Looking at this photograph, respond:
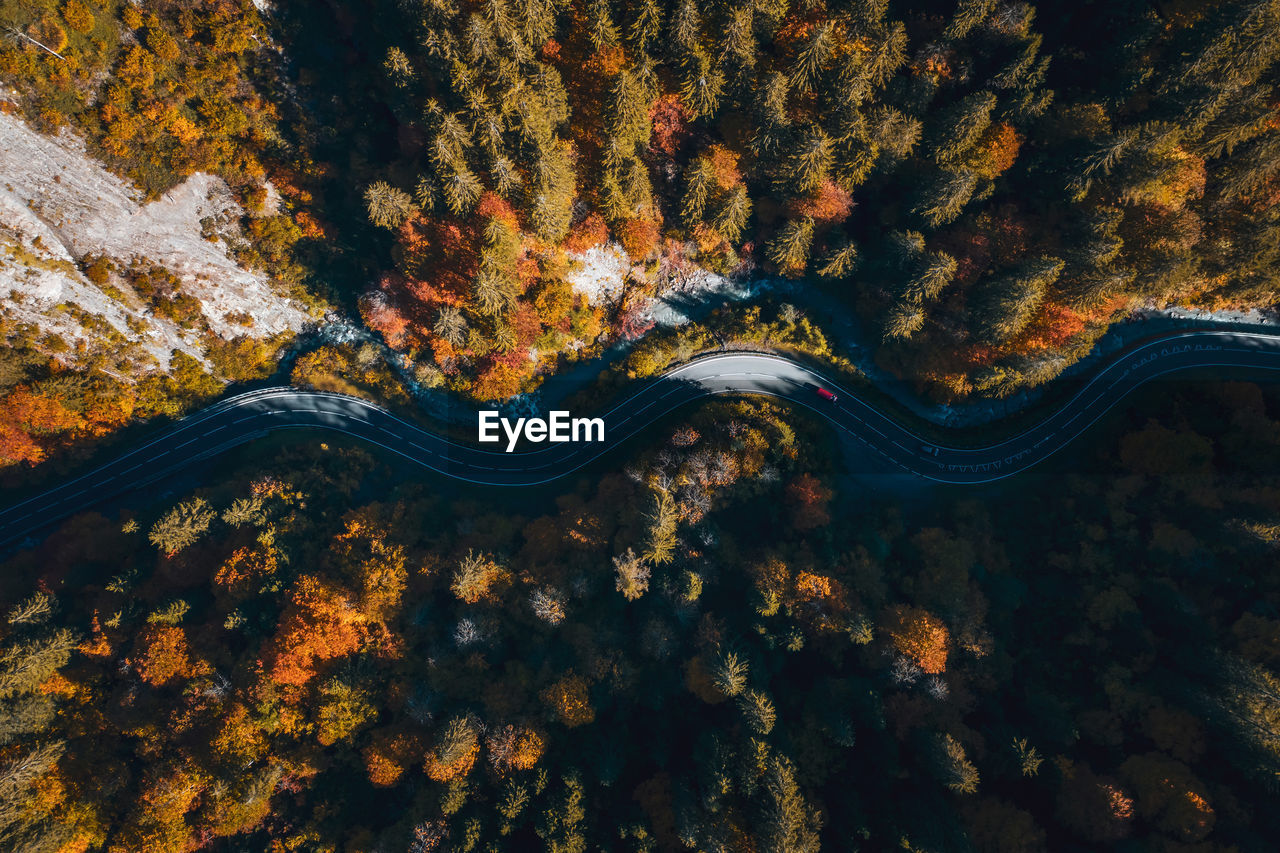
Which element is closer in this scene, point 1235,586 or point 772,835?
point 772,835

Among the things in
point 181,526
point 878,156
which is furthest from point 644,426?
point 181,526

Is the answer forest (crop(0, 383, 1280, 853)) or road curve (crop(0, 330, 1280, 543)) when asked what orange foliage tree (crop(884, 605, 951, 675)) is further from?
road curve (crop(0, 330, 1280, 543))

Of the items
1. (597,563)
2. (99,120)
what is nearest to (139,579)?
(99,120)

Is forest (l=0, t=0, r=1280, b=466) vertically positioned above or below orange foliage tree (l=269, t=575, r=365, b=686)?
above

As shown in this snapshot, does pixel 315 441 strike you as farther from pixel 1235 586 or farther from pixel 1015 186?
pixel 1235 586

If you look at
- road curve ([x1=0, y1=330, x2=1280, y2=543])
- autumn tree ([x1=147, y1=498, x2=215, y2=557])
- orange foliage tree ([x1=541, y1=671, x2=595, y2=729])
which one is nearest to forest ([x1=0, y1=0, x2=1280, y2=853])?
orange foliage tree ([x1=541, y1=671, x2=595, y2=729])

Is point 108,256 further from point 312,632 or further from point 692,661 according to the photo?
point 692,661

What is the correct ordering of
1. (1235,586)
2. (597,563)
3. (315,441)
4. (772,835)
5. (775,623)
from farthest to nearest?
(315,441) → (597,563) → (775,623) → (1235,586) → (772,835)
